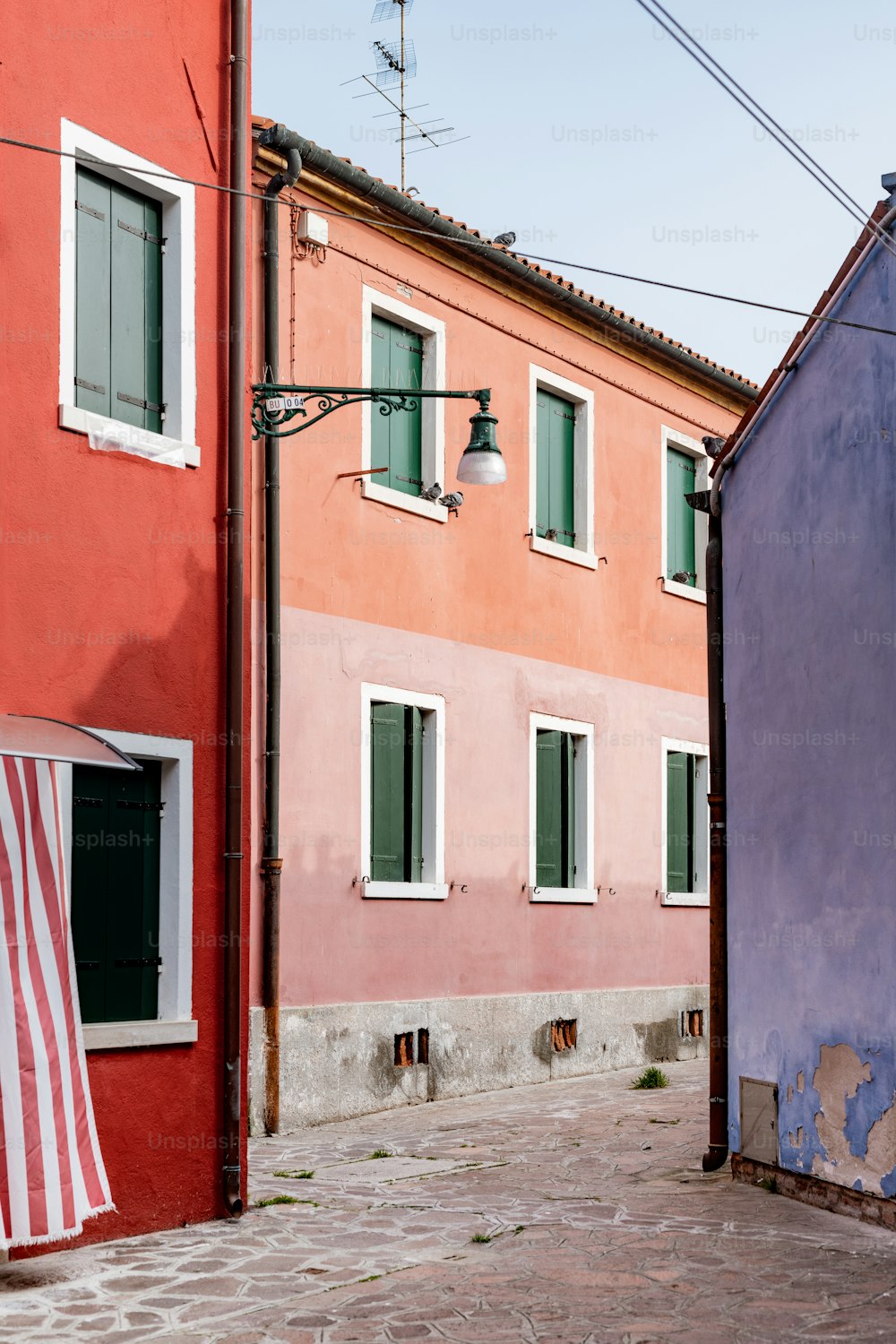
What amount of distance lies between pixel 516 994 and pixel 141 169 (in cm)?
903

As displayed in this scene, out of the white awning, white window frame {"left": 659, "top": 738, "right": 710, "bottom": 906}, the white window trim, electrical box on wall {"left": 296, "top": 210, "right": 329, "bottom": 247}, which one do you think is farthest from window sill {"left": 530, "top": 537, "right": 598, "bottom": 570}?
the white awning

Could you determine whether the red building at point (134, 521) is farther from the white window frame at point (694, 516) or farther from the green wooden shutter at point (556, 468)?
the white window frame at point (694, 516)

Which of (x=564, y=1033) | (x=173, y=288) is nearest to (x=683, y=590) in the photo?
(x=564, y=1033)

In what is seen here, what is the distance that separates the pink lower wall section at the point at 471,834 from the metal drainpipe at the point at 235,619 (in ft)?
10.8

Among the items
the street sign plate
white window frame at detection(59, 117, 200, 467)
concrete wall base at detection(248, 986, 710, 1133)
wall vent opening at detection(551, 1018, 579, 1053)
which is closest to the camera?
white window frame at detection(59, 117, 200, 467)

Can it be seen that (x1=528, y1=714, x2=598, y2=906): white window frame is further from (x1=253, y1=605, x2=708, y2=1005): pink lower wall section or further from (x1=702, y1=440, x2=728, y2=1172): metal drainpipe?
(x1=702, y1=440, x2=728, y2=1172): metal drainpipe

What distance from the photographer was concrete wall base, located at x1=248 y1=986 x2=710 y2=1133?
13078 millimetres

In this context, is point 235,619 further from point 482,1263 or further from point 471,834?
point 471,834

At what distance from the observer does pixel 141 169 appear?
9523 millimetres

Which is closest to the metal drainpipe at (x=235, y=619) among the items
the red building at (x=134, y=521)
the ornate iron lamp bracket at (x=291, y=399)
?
the red building at (x=134, y=521)

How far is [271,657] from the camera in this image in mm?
13219

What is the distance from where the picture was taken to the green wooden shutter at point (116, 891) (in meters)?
8.95

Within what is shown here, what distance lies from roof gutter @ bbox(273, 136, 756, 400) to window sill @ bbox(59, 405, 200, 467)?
2.67m

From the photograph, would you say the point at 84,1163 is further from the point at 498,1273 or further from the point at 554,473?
the point at 554,473
